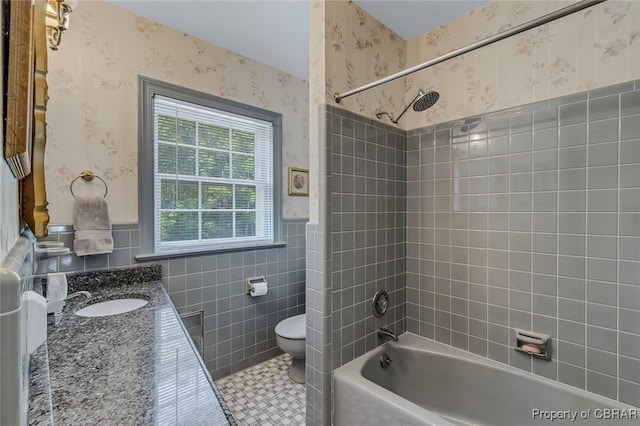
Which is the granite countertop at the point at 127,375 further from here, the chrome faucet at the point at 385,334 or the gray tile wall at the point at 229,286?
the chrome faucet at the point at 385,334

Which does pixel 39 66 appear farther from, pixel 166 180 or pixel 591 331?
pixel 591 331

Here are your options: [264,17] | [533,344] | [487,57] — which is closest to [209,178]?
[264,17]

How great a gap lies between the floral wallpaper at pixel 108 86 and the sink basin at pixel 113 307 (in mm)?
539

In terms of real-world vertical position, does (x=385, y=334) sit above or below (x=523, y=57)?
below

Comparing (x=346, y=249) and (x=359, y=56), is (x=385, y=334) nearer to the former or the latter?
(x=346, y=249)

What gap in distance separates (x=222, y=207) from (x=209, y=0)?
145cm

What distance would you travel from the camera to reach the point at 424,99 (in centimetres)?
146

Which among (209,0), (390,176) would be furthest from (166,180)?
(390,176)

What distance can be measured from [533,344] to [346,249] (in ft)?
3.70

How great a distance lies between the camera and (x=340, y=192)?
4.98 ft

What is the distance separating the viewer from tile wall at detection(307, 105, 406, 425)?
146 cm

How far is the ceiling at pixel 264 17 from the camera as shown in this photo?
1.68 metres

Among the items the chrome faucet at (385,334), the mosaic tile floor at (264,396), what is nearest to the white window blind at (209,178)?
the mosaic tile floor at (264,396)

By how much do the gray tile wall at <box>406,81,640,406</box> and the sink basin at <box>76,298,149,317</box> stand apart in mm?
1772
